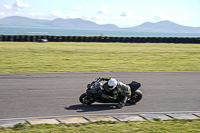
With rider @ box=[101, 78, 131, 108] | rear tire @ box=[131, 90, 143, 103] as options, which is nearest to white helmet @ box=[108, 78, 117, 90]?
rider @ box=[101, 78, 131, 108]

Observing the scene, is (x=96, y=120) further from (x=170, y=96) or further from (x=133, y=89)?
(x=170, y=96)

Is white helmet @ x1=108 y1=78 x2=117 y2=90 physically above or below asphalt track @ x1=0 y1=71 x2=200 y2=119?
above

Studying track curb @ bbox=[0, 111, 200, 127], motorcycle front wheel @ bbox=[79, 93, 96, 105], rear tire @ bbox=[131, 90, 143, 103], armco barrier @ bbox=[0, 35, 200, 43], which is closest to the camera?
track curb @ bbox=[0, 111, 200, 127]

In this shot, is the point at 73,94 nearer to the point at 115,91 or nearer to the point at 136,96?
the point at 115,91

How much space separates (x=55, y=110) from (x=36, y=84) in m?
3.50

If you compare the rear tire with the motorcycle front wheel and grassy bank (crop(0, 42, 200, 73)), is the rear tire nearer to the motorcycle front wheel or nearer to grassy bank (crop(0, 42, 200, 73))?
the motorcycle front wheel

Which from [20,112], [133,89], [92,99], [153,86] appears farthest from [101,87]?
[153,86]

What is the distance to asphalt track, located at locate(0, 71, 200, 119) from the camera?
7215mm

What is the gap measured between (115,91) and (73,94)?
1838mm

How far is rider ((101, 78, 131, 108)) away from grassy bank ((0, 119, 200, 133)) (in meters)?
1.48

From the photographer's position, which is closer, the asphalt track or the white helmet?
the asphalt track

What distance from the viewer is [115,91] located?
7617 mm

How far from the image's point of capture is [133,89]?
316 inches

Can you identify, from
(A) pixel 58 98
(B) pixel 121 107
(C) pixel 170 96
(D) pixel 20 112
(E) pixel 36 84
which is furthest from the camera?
(E) pixel 36 84
